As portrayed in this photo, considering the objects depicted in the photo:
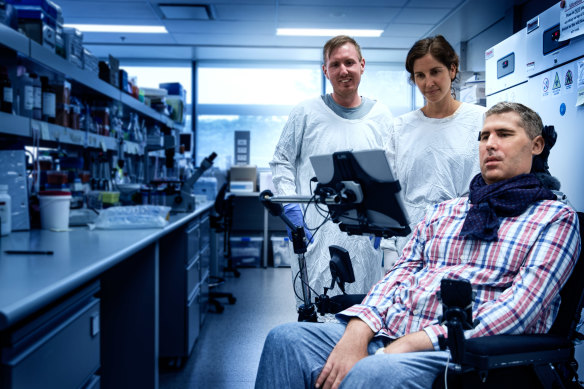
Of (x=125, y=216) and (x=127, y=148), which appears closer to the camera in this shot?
(x=125, y=216)

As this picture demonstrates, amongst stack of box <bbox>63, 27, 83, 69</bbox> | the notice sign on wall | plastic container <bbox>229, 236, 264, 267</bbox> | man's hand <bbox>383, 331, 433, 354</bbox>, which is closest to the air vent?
stack of box <bbox>63, 27, 83, 69</bbox>

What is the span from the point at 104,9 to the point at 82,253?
4100mm

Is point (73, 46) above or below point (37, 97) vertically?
above

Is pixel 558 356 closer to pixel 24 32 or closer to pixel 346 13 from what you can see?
pixel 24 32

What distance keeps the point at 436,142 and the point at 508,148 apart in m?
0.41

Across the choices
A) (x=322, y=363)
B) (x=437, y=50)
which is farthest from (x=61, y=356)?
(x=437, y=50)

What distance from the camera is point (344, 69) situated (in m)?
1.90

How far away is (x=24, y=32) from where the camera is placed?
2.01m

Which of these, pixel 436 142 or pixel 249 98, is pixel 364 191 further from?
pixel 249 98

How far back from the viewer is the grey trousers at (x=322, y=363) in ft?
3.33

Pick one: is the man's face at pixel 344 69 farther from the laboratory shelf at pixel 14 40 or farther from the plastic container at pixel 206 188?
the plastic container at pixel 206 188

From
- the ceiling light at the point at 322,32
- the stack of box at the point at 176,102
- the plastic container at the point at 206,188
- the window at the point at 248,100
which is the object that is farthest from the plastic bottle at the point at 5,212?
the window at the point at 248,100

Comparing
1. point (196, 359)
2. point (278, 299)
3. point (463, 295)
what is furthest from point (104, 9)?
point (463, 295)

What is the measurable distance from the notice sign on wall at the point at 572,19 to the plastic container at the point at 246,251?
4.16 meters
